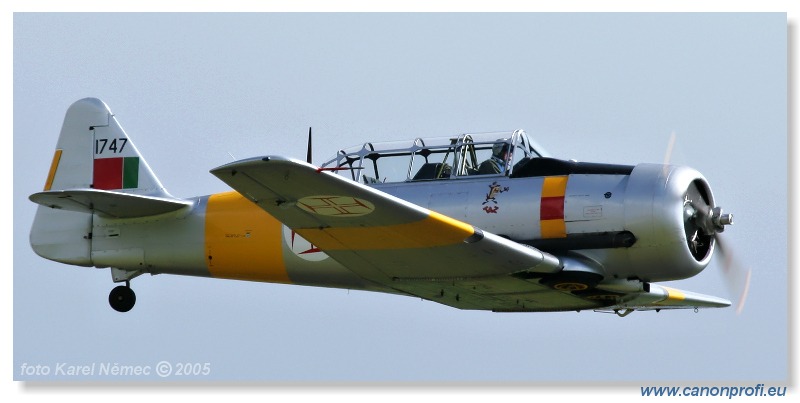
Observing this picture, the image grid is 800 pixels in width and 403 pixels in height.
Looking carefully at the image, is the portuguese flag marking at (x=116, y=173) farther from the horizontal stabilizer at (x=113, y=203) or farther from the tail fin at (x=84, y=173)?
the horizontal stabilizer at (x=113, y=203)

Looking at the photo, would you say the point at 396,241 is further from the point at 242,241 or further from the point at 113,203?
the point at 113,203

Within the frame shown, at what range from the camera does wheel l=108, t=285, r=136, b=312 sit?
51.3 ft

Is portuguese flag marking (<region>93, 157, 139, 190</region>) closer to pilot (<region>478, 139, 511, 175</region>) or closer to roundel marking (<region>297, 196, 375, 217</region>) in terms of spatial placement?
pilot (<region>478, 139, 511, 175</region>)

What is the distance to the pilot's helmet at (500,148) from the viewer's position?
1354 centimetres

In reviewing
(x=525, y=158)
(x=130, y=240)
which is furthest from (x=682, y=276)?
(x=130, y=240)

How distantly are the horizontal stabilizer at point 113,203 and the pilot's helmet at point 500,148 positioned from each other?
3.73 meters

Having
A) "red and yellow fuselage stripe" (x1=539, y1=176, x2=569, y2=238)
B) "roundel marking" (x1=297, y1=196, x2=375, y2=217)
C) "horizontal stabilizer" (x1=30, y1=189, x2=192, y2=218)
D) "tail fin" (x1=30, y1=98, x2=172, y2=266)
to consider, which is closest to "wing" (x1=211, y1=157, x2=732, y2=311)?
"roundel marking" (x1=297, y1=196, x2=375, y2=217)

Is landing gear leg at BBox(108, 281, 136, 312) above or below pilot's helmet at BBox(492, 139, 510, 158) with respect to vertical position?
below

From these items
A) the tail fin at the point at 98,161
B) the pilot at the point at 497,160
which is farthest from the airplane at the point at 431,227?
the tail fin at the point at 98,161

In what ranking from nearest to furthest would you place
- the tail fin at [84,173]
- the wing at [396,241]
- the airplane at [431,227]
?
the wing at [396,241]
the airplane at [431,227]
the tail fin at [84,173]

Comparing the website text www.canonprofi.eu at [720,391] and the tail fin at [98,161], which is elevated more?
the tail fin at [98,161]

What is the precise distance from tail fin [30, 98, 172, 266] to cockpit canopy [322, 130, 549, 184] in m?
2.93

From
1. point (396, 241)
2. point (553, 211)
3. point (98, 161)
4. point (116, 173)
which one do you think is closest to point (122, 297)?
point (116, 173)

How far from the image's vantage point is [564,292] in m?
13.7
